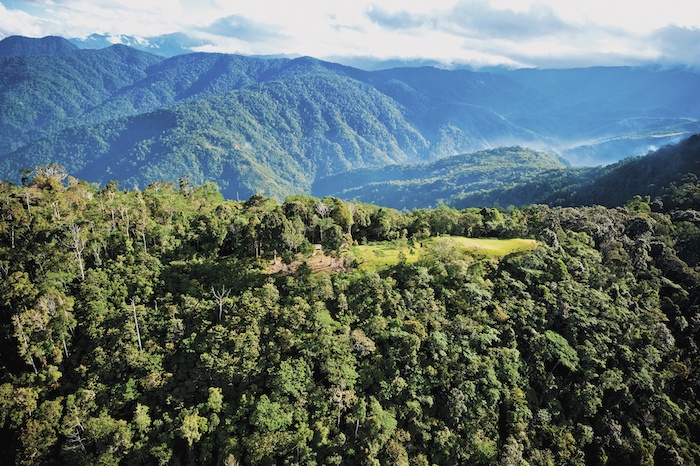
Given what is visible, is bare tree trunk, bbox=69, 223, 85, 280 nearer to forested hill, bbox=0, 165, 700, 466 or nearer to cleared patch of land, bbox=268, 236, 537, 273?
forested hill, bbox=0, 165, 700, 466

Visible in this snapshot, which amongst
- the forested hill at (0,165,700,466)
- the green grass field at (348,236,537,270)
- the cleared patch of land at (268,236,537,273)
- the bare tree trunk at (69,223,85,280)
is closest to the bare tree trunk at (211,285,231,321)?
the forested hill at (0,165,700,466)

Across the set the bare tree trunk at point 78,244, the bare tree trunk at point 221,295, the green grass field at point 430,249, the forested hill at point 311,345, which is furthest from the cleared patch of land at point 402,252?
the bare tree trunk at point 78,244

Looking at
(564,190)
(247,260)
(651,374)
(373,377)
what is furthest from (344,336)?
(564,190)

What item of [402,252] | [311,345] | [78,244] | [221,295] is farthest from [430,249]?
[78,244]

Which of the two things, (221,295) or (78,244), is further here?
(78,244)

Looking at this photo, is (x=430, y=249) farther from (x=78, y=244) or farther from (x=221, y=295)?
(x=78, y=244)

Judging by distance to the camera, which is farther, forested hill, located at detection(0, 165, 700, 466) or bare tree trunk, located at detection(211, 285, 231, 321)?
bare tree trunk, located at detection(211, 285, 231, 321)

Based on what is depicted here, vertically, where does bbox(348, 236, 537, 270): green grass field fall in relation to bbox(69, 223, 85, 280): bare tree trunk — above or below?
below
